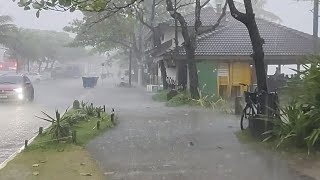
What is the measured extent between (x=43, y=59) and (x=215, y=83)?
6197 cm

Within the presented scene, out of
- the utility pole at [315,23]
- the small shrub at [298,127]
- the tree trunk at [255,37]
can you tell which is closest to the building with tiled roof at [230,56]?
the utility pole at [315,23]

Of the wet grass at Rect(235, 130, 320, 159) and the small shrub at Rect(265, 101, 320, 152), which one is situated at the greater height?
the small shrub at Rect(265, 101, 320, 152)

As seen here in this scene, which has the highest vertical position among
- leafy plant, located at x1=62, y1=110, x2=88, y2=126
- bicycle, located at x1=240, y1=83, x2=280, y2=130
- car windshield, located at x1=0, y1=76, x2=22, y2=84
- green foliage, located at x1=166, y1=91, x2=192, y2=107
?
car windshield, located at x1=0, y1=76, x2=22, y2=84

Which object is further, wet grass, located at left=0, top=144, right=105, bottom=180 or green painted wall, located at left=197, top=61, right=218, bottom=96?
green painted wall, located at left=197, top=61, right=218, bottom=96

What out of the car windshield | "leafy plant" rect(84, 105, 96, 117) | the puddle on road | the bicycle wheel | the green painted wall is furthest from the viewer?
the green painted wall

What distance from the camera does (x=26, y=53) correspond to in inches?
2857

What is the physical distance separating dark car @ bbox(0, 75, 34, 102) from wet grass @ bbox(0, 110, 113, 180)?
15138 mm

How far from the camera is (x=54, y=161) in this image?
358 inches

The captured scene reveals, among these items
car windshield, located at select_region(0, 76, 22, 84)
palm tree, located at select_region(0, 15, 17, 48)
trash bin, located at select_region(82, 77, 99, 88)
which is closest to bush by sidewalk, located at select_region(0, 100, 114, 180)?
car windshield, located at select_region(0, 76, 22, 84)

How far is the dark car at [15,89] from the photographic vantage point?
2607 cm

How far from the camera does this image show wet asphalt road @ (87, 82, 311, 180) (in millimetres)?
A: 7852

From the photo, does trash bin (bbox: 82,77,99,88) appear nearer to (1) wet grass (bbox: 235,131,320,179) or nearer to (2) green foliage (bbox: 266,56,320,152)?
(1) wet grass (bbox: 235,131,320,179)

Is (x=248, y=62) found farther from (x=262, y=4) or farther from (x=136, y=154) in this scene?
(x=262, y=4)

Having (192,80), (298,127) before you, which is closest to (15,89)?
(192,80)
